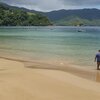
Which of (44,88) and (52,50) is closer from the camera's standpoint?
(44,88)

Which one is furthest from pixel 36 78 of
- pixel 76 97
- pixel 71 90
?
pixel 76 97

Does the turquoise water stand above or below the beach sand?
below

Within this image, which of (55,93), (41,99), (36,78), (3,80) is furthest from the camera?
(36,78)

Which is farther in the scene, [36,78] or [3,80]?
[36,78]

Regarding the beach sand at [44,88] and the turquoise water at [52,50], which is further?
the turquoise water at [52,50]

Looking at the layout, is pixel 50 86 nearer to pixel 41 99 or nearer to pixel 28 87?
pixel 28 87

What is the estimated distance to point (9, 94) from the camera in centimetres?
1245

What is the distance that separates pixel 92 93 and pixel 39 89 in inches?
96.9

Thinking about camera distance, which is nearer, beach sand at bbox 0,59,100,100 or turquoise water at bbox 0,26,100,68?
beach sand at bbox 0,59,100,100

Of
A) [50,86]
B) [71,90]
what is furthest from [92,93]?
[50,86]

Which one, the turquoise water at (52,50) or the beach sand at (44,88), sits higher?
the beach sand at (44,88)

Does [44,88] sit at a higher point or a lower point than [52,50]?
higher

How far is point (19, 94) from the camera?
41.0 feet

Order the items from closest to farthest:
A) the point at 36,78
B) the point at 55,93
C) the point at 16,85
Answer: the point at 55,93 → the point at 16,85 → the point at 36,78
